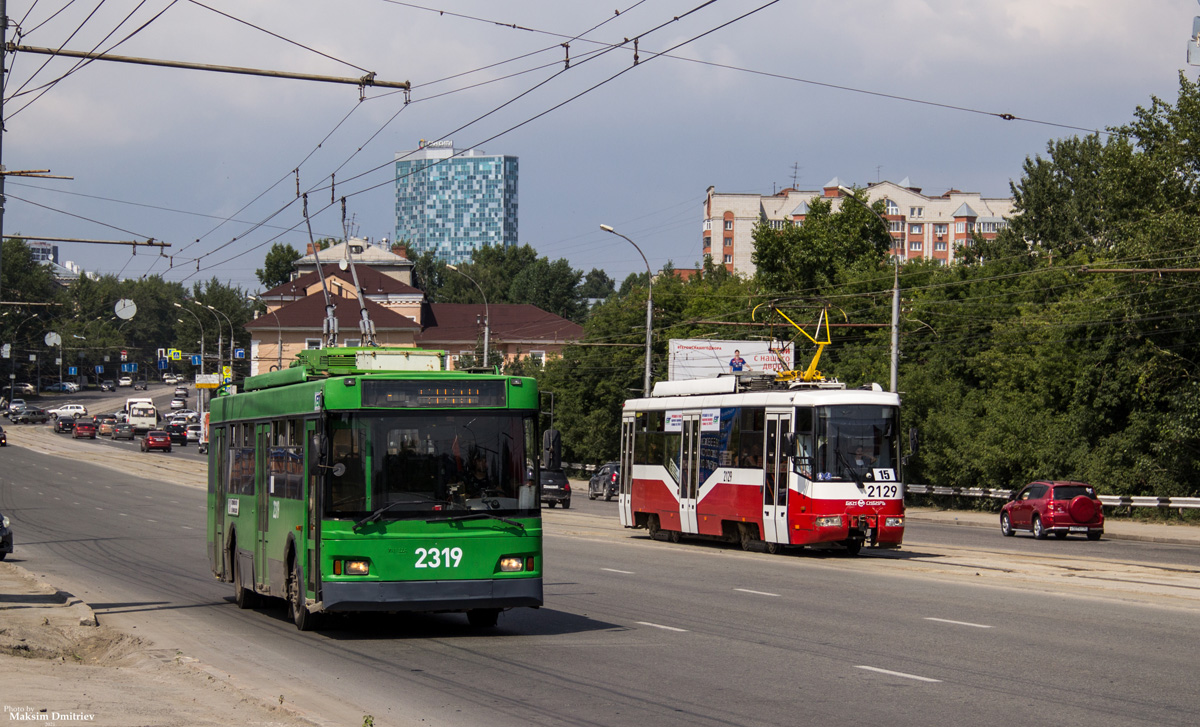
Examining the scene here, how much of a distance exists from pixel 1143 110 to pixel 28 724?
42.9m

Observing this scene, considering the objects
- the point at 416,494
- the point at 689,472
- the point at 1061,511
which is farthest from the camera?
the point at 1061,511

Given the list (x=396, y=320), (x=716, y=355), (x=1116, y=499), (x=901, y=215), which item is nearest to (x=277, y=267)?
(x=396, y=320)

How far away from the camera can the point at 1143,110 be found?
43.4 meters

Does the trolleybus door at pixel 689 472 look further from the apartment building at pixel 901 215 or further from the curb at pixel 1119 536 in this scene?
the apartment building at pixel 901 215

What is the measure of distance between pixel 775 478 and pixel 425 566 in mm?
12225

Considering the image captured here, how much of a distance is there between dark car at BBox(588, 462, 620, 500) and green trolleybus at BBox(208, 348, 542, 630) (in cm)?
4240

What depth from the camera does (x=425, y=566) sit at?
486 inches

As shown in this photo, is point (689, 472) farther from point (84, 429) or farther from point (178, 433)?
point (84, 429)

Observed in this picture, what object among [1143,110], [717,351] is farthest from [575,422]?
[1143,110]

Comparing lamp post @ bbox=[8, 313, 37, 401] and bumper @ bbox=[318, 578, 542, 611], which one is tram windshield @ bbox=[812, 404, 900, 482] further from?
lamp post @ bbox=[8, 313, 37, 401]

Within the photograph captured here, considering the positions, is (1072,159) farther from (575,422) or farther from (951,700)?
(951,700)

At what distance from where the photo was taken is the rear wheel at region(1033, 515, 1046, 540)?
3269cm

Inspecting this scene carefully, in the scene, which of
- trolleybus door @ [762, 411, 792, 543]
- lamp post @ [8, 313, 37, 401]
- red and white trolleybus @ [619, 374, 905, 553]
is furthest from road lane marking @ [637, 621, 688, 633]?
lamp post @ [8, 313, 37, 401]

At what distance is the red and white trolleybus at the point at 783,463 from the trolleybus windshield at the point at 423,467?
10863 millimetres
